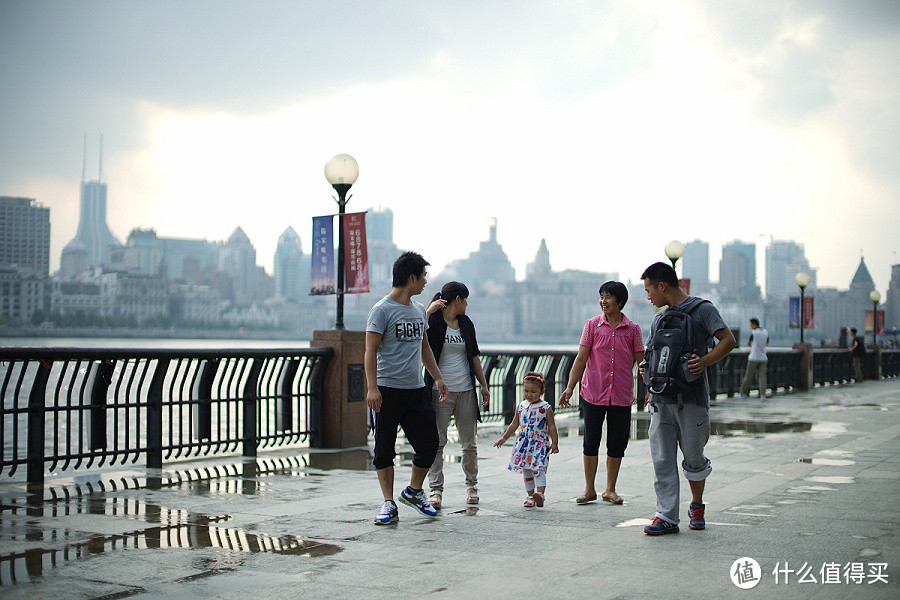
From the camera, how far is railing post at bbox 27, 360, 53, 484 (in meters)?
8.34

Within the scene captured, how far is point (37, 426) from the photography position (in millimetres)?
8375

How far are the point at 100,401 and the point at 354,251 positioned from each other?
404cm

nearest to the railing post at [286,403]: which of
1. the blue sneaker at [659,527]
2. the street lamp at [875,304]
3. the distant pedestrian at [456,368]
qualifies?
the distant pedestrian at [456,368]

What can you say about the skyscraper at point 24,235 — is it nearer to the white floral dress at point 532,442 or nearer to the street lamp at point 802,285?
the street lamp at point 802,285

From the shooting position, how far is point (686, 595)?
15.6 ft

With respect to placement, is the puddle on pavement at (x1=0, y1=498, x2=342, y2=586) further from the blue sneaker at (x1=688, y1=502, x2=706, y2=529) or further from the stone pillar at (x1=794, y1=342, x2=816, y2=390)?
the stone pillar at (x1=794, y1=342, x2=816, y2=390)

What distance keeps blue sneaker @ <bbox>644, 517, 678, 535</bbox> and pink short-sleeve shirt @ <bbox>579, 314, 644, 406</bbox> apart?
1391 mm

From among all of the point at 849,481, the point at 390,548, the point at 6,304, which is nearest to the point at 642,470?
the point at 849,481

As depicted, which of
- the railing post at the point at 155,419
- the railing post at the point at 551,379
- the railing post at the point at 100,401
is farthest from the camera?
the railing post at the point at 551,379

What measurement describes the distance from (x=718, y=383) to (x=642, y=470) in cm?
1404

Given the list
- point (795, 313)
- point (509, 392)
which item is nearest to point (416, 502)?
point (509, 392)

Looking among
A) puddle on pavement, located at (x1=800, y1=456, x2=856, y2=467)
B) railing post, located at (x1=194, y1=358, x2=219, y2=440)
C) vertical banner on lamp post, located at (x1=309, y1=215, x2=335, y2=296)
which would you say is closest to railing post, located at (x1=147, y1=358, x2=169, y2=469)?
railing post, located at (x1=194, y1=358, x2=219, y2=440)

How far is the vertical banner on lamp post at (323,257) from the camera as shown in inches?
476

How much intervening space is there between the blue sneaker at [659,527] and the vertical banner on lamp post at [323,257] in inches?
256
